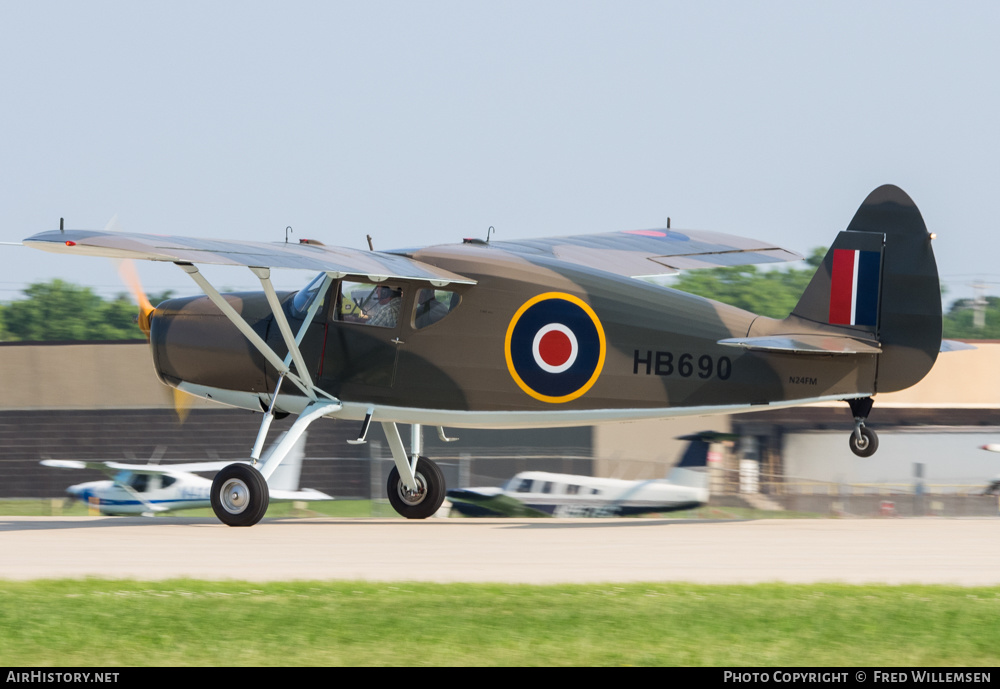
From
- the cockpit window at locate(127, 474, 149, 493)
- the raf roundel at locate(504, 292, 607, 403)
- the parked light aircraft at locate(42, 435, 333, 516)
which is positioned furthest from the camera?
the cockpit window at locate(127, 474, 149, 493)

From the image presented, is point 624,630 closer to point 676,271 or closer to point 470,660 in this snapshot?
point 470,660

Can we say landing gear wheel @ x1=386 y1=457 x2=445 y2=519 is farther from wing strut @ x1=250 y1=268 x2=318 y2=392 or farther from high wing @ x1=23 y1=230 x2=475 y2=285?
high wing @ x1=23 y1=230 x2=475 y2=285

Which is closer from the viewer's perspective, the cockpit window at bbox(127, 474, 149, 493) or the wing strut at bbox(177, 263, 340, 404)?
the wing strut at bbox(177, 263, 340, 404)

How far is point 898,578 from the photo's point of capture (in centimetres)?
859

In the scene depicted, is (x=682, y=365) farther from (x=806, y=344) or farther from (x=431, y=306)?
(x=431, y=306)

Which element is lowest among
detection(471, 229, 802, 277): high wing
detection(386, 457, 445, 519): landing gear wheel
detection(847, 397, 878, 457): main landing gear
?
detection(386, 457, 445, 519): landing gear wheel

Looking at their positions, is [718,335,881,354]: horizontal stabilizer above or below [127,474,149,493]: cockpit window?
above

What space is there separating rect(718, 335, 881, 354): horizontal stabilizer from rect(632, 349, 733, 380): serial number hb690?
0.26m

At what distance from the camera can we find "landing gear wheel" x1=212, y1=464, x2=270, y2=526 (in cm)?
1238

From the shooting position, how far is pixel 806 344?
11953 mm

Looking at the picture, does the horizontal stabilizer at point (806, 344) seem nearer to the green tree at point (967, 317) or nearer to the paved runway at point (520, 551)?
the paved runway at point (520, 551)

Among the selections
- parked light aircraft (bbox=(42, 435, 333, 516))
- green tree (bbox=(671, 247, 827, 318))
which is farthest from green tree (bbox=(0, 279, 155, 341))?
parked light aircraft (bbox=(42, 435, 333, 516))
